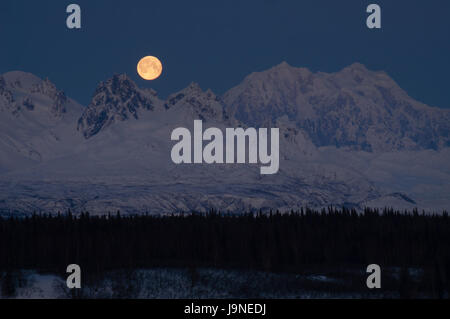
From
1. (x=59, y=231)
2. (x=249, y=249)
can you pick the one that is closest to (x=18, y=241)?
(x=59, y=231)

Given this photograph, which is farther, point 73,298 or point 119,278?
point 119,278

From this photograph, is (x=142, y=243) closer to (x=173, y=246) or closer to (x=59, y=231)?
(x=173, y=246)

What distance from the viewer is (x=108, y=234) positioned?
18475cm
